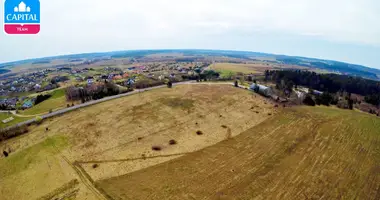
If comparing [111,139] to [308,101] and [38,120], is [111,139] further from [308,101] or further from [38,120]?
[308,101]

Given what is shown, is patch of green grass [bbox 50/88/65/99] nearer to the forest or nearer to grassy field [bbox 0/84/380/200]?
grassy field [bbox 0/84/380/200]

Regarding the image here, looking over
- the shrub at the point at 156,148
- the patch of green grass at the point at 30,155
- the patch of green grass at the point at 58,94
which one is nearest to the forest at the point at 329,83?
the shrub at the point at 156,148

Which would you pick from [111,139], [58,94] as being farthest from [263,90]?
[58,94]

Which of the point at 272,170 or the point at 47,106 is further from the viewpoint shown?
the point at 47,106

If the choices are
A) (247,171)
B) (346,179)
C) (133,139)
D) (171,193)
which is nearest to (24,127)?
(133,139)

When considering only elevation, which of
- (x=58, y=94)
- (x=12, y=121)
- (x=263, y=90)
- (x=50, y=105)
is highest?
(x=263, y=90)

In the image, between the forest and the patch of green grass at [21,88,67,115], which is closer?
the patch of green grass at [21,88,67,115]

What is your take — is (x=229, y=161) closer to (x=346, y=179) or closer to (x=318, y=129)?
(x=346, y=179)

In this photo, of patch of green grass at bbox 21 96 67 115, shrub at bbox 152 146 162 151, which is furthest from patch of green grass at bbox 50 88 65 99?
shrub at bbox 152 146 162 151
